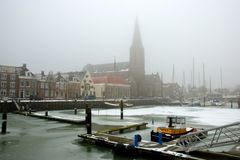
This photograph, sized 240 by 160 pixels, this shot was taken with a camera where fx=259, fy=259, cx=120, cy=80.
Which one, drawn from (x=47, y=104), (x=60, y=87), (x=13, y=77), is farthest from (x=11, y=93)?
(x=60, y=87)

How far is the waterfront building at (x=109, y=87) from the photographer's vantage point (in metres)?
100

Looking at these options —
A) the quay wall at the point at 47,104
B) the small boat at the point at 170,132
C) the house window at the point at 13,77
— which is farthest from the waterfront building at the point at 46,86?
the small boat at the point at 170,132

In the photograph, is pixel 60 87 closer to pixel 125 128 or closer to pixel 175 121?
pixel 125 128

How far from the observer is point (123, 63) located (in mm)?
136250

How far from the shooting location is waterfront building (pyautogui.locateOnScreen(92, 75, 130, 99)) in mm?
100188

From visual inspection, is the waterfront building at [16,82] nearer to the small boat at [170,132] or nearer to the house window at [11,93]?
the house window at [11,93]

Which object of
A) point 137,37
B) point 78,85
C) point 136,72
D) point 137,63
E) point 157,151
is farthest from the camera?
A: point 136,72

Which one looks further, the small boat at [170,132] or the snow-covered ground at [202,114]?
the snow-covered ground at [202,114]

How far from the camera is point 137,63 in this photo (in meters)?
126

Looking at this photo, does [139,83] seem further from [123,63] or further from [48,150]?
[48,150]

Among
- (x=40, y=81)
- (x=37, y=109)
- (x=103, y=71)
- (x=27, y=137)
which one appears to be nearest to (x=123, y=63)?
(x=103, y=71)

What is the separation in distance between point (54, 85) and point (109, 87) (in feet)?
80.7

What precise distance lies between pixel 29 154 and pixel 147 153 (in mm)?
7211

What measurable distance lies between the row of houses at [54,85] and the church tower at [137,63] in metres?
11.0
